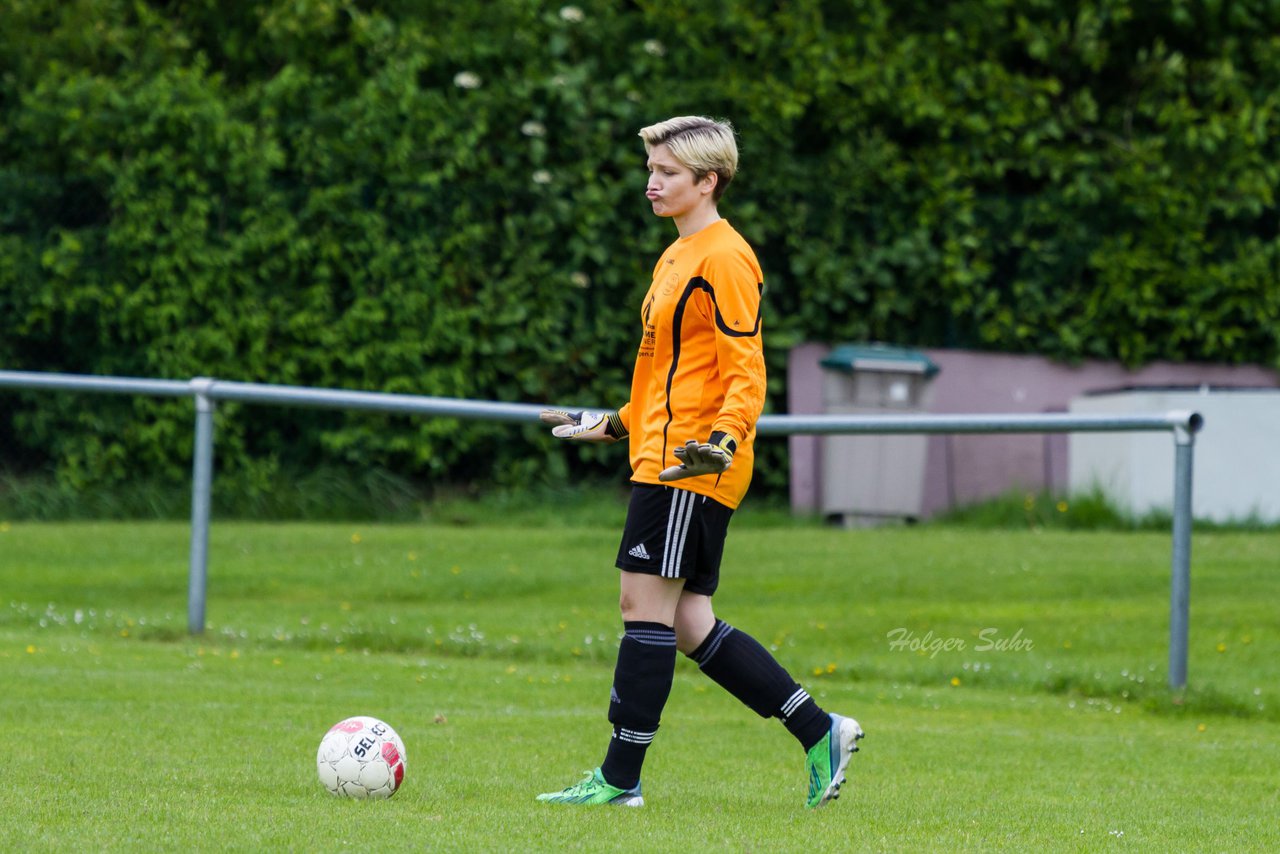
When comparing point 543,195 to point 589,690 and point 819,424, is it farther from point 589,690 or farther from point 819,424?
point 589,690

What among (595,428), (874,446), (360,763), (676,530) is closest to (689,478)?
(676,530)

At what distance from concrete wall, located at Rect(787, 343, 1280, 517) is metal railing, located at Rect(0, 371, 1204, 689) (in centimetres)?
574

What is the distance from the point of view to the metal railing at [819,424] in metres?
7.20

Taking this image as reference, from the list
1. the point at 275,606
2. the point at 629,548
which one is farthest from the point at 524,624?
the point at 629,548

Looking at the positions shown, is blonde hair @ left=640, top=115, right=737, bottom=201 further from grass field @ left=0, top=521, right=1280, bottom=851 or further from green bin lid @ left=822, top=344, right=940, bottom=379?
green bin lid @ left=822, top=344, right=940, bottom=379

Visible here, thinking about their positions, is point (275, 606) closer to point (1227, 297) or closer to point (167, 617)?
point (167, 617)

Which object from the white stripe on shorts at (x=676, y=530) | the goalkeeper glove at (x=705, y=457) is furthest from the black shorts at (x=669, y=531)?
the goalkeeper glove at (x=705, y=457)

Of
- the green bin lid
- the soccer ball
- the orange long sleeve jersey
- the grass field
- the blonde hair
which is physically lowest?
the grass field

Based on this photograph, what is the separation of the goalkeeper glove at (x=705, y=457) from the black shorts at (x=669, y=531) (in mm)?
182

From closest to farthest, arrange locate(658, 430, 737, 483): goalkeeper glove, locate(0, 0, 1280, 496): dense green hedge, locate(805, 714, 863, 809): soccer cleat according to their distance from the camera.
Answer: locate(658, 430, 737, 483): goalkeeper glove < locate(805, 714, 863, 809): soccer cleat < locate(0, 0, 1280, 496): dense green hedge

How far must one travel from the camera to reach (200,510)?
8641 millimetres

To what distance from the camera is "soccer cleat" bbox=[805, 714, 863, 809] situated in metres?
4.68

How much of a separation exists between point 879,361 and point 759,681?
8.83 metres

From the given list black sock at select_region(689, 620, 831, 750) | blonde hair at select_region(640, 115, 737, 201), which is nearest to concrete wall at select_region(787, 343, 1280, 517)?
black sock at select_region(689, 620, 831, 750)
